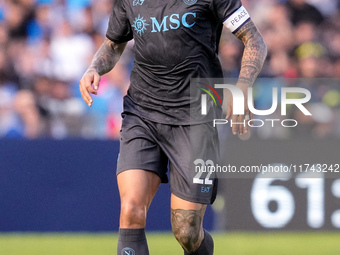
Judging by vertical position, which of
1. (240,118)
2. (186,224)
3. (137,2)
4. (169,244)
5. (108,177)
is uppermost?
(137,2)

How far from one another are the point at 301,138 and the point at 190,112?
3.70 metres

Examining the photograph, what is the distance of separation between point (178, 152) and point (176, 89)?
46cm

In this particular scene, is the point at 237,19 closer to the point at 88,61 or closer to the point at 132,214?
the point at 132,214

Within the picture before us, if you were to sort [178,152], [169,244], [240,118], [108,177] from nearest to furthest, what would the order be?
1. [240,118]
2. [178,152]
3. [169,244]
4. [108,177]

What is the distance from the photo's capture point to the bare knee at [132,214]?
4.74 metres

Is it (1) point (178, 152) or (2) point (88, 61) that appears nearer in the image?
(1) point (178, 152)

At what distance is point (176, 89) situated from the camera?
515 centimetres

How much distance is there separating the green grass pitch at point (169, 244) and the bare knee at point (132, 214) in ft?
8.32

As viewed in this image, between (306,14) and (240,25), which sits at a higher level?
(306,14)

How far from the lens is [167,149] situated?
517cm

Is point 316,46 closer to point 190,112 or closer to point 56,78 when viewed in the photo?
point 56,78

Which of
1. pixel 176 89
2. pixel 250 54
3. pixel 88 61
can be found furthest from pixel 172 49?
pixel 88 61

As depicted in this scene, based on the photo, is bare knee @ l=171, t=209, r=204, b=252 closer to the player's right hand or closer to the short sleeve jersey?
the short sleeve jersey

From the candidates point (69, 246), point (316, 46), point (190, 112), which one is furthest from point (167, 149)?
point (316, 46)
